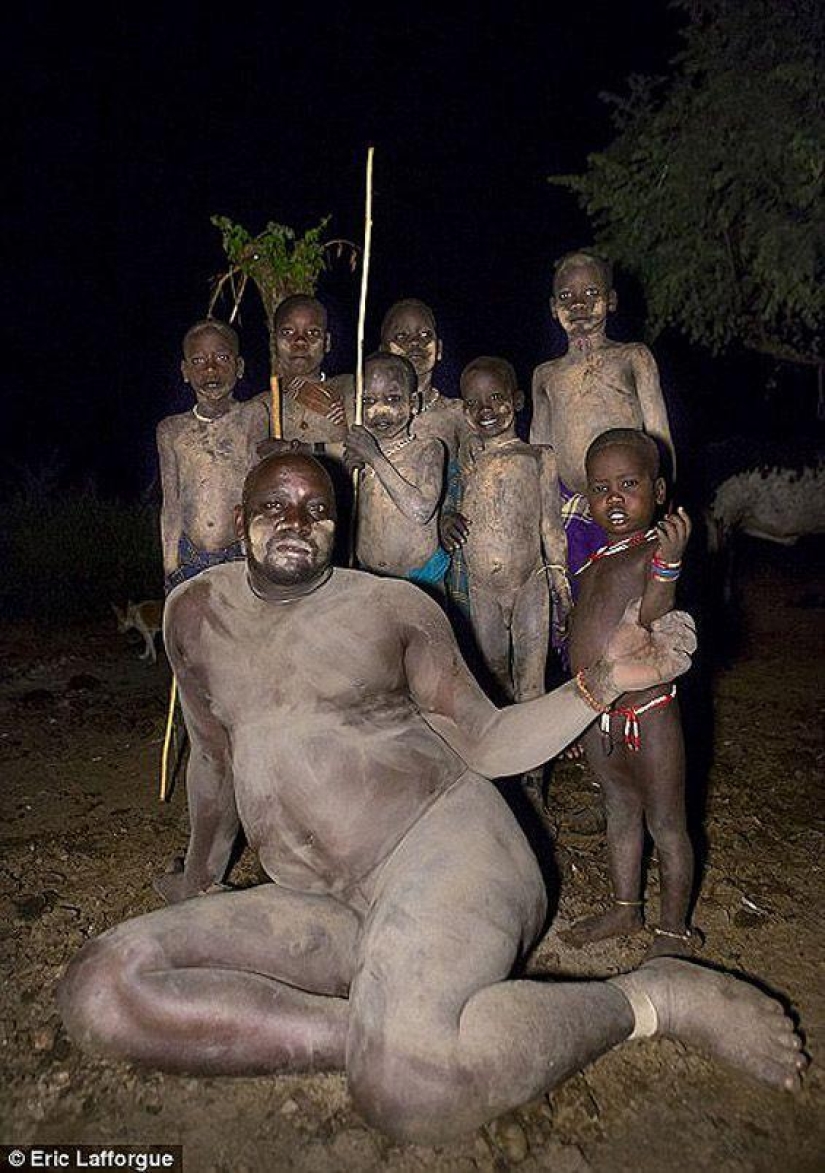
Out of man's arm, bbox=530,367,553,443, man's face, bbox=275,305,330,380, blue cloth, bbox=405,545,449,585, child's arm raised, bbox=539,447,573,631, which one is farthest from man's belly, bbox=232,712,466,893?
man's face, bbox=275,305,330,380

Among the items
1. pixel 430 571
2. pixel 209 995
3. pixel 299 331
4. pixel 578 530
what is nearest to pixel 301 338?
pixel 299 331

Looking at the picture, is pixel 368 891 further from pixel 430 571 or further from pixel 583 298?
pixel 583 298

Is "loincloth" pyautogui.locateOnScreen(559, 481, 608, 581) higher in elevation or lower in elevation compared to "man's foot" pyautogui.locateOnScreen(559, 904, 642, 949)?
higher

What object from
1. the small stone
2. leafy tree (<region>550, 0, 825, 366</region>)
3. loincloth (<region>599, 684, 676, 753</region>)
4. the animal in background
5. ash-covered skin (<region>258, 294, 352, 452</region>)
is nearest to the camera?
the small stone

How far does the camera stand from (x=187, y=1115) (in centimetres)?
224

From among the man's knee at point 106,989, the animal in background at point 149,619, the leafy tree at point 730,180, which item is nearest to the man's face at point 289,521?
the man's knee at point 106,989

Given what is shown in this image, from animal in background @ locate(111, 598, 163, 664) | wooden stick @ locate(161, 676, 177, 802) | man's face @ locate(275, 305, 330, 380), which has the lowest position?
animal in background @ locate(111, 598, 163, 664)

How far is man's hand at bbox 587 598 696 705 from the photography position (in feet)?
7.39

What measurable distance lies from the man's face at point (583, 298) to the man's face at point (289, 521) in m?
1.97

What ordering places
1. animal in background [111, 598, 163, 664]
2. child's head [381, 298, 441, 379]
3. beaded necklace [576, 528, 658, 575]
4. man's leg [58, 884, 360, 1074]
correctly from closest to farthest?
1. man's leg [58, 884, 360, 1074]
2. beaded necklace [576, 528, 658, 575]
3. child's head [381, 298, 441, 379]
4. animal in background [111, 598, 163, 664]

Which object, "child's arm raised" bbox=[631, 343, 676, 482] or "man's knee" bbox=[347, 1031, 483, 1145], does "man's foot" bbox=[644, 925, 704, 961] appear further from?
"child's arm raised" bbox=[631, 343, 676, 482]

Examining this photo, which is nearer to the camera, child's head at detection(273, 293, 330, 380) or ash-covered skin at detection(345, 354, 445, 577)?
ash-covered skin at detection(345, 354, 445, 577)

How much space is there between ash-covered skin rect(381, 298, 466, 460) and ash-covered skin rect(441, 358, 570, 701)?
0.73 feet

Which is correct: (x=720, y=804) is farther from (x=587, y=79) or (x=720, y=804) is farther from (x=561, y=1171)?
(x=587, y=79)
